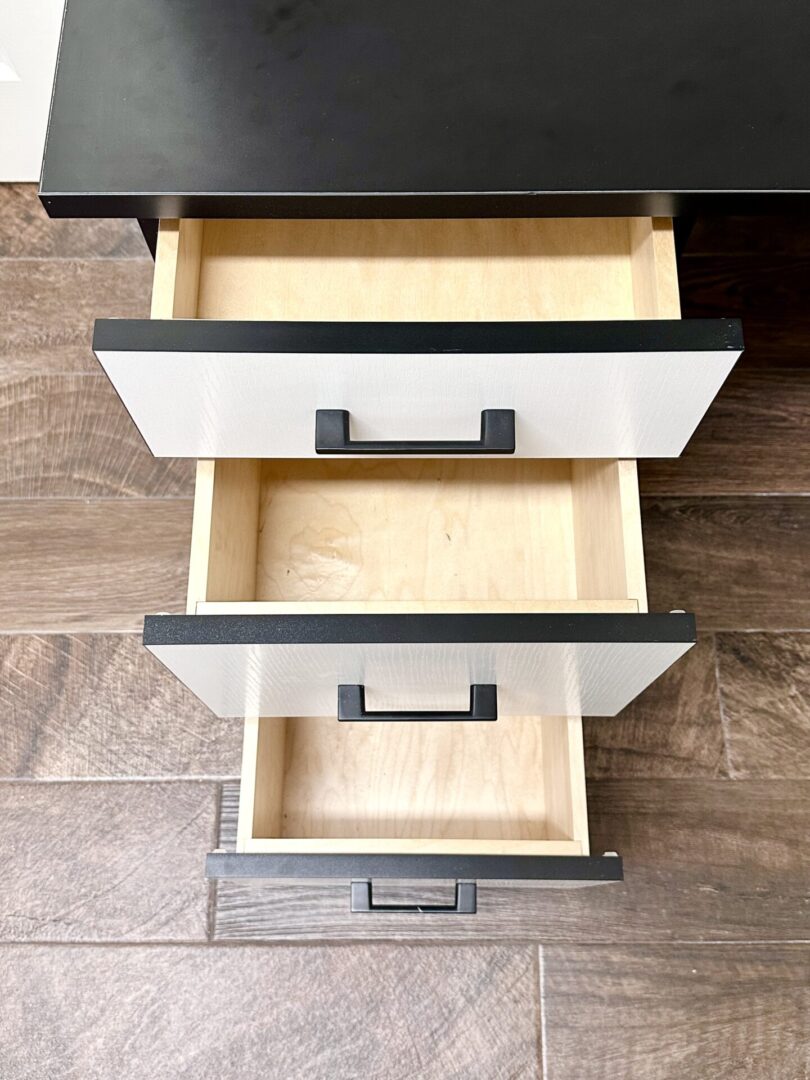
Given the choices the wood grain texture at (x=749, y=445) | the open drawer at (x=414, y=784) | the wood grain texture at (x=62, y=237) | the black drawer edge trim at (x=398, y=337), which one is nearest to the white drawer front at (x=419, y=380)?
the black drawer edge trim at (x=398, y=337)

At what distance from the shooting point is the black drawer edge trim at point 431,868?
26.1 inches

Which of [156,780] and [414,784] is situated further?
[156,780]

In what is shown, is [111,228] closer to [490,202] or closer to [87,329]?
[87,329]

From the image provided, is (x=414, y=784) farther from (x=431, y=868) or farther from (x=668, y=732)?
(x=668, y=732)

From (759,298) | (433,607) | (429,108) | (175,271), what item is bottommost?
(433,607)

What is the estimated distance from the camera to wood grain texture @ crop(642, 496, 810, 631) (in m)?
1.00

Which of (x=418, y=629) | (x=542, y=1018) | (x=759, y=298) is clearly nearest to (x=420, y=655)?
(x=418, y=629)

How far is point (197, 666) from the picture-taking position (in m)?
0.63

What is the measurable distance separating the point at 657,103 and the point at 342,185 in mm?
230

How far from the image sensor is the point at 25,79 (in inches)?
42.1

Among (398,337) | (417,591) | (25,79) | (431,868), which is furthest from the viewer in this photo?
(25,79)

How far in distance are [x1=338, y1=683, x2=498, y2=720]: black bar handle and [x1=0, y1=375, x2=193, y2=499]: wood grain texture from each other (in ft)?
1.50

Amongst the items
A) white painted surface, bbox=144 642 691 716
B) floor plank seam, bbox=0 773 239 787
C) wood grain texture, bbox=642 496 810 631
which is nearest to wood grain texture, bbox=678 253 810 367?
wood grain texture, bbox=642 496 810 631

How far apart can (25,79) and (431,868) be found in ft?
3.36
